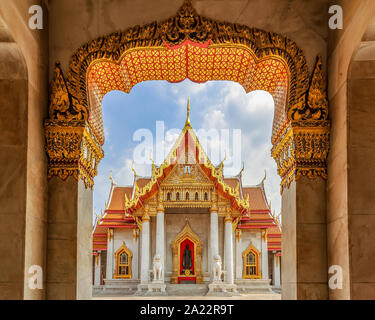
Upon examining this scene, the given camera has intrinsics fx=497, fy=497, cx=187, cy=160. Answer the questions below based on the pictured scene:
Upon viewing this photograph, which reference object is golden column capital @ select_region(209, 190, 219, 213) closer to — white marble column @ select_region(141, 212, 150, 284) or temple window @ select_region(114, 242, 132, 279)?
white marble column @ select_region(141, 212, 150, 284)

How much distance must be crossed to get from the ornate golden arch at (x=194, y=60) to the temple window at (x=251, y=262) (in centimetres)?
1684

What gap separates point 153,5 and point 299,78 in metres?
1.64

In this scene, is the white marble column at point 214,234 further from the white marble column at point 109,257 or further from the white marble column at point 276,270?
the white marble column at point 276,270

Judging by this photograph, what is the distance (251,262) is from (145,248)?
16.1ft

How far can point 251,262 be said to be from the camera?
21.7 meters

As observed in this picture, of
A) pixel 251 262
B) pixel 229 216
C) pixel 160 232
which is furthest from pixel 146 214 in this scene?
pixel 251 262

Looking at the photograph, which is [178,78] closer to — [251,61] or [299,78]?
[251,61]

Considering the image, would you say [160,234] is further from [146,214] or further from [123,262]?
[123,262]

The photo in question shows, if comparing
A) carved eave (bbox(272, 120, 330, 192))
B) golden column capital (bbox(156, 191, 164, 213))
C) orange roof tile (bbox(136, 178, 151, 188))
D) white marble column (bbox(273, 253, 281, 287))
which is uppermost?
orange roof tile (bbox(136, 178, 151, 188))

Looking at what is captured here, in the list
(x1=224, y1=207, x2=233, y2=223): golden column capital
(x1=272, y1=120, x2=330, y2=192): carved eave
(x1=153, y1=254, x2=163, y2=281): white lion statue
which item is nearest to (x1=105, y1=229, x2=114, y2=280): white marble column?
(x1=153, y1=254, x2=163, y2=281): white lion statue

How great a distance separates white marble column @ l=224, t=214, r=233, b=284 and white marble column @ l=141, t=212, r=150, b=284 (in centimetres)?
314

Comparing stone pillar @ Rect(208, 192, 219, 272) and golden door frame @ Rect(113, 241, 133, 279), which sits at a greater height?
stone pillar @ Rect(208, 192, 219, 272)

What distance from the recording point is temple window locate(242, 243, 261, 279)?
21.6 m

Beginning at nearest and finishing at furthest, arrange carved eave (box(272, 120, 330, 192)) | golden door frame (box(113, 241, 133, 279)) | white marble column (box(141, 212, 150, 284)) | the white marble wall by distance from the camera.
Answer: carved eave (box(272, 120, 330, 192)) → white marble column (box(141, 212, 150, 284)) → the white marble wall → golden door frame (box(113, 241, 133, 279))
